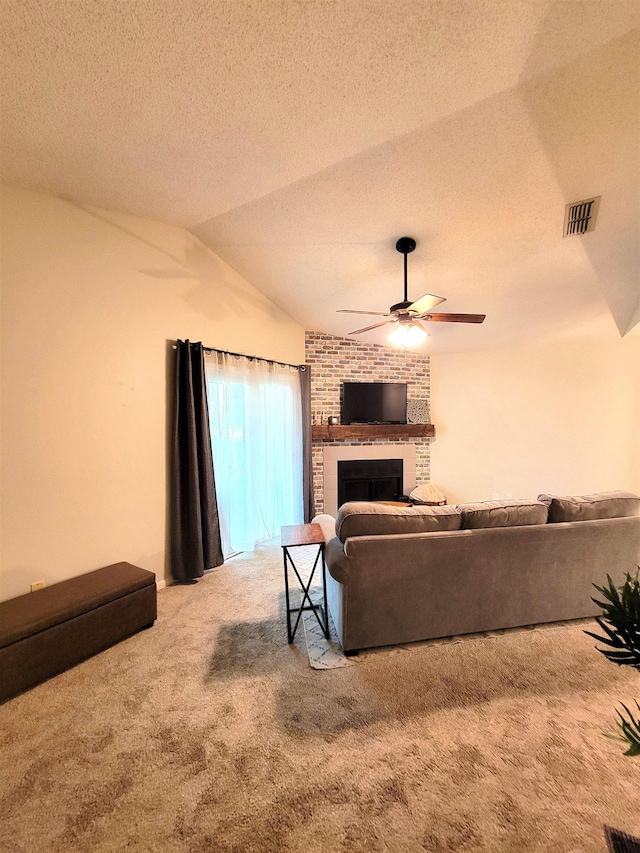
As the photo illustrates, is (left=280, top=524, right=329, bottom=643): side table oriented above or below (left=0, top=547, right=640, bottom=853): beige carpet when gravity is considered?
above

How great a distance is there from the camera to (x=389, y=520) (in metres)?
2.19

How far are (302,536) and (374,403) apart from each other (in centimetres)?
322

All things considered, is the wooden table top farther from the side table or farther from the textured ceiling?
the textured ceiling

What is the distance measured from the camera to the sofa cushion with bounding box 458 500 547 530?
2.29 metres

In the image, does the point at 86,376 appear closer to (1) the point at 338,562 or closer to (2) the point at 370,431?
(1) the point at 338,562

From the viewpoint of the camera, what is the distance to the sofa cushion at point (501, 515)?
2.29m

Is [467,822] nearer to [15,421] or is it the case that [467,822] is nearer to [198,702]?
[198,702]

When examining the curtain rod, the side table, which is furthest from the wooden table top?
the curtain rod

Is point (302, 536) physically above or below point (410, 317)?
below

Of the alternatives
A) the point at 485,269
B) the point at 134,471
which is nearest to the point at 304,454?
the point at 134,471

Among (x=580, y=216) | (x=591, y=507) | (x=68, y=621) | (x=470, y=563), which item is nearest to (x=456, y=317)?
(x=580, y=216)

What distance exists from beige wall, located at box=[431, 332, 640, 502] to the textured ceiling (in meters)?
1.66

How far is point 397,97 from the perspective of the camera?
1824 millimetres

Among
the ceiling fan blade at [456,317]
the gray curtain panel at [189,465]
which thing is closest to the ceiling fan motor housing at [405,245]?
the ceiling fan blade at [456,317]
